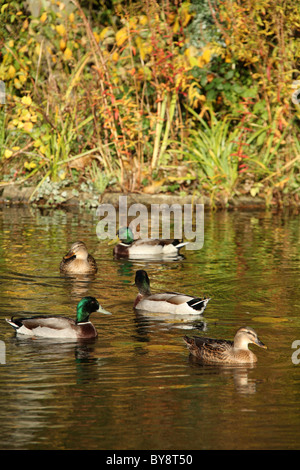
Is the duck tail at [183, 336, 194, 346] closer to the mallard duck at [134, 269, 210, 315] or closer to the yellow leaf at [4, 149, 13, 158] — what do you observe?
the mallard duck at [134, 269, 210, 315]

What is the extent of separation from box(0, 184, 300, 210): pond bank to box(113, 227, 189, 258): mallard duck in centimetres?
440

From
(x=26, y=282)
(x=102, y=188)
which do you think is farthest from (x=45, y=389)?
(x=102, y=188)

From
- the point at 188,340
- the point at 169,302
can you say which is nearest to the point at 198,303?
the point at 169,302

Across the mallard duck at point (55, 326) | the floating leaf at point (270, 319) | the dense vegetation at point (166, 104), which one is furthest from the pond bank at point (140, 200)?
the mallard duck at point (55, 326)

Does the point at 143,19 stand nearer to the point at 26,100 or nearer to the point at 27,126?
the point at 26,100

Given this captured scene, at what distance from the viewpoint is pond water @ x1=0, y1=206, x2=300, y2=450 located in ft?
22.2

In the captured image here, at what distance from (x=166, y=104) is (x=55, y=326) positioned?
11.2 m

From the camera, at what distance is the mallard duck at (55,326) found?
31.0 feet

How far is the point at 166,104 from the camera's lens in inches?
789

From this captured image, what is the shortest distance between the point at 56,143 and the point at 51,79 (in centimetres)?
132

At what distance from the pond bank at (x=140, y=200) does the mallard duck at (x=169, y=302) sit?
8.27 m

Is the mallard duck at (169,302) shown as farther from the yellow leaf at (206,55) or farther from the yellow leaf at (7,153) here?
the yellow leaf at (206,55)

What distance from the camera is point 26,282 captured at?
40.0 ft
